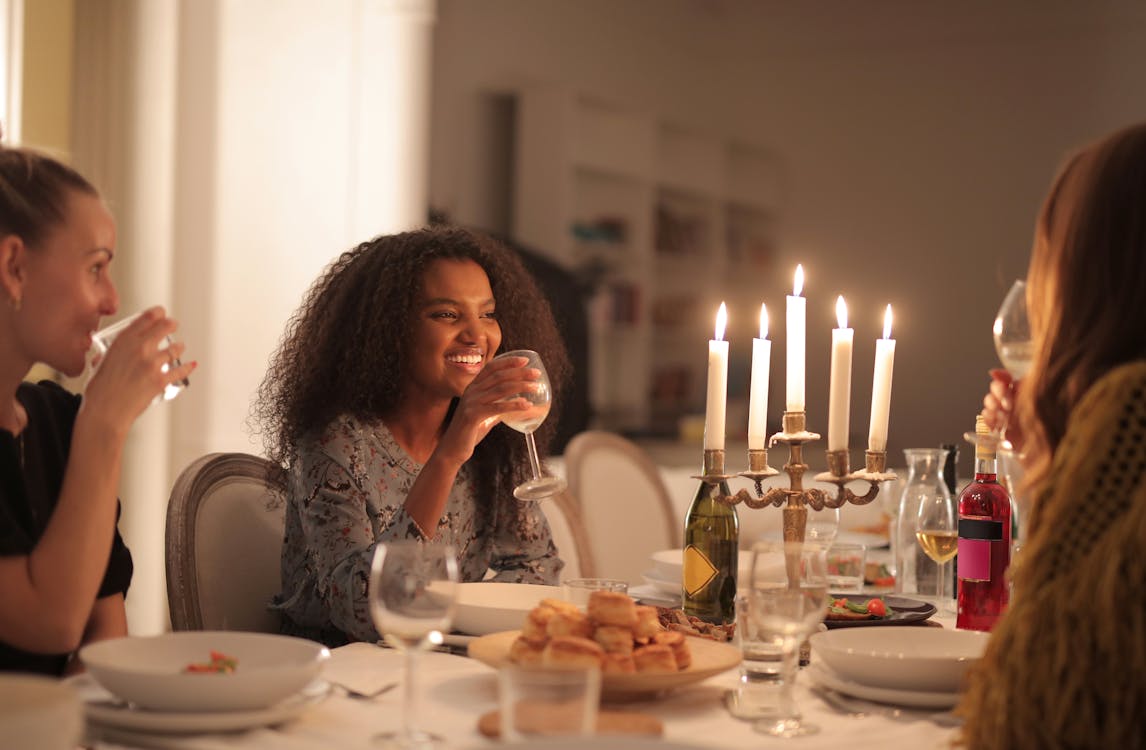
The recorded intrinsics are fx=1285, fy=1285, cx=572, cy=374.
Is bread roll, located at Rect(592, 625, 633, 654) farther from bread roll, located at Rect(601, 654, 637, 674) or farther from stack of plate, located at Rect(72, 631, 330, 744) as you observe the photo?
stack of plate, located at Rect(72, 631, 330, 744)

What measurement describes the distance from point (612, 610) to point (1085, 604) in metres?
0.45

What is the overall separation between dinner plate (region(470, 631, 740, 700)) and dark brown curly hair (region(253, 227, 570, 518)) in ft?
2.37

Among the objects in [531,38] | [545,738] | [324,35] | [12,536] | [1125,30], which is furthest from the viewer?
[1125,30]

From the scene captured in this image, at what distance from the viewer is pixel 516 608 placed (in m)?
1.54

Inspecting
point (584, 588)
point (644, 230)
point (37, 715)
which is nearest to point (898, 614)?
point (584, 588)

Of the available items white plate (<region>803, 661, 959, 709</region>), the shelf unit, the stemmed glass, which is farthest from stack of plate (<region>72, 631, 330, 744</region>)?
the shelf unit

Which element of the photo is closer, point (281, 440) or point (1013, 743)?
point (1013, 743)

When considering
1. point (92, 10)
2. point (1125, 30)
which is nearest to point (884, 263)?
point (1125, 30)

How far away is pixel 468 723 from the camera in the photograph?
1.20 m

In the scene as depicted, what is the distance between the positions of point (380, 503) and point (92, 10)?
2.75 metres

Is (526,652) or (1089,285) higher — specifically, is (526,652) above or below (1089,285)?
below

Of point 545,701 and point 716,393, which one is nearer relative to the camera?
point 545,701

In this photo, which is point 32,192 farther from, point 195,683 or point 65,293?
point 195,683

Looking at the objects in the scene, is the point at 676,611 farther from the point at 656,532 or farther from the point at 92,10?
the point at 92,10
